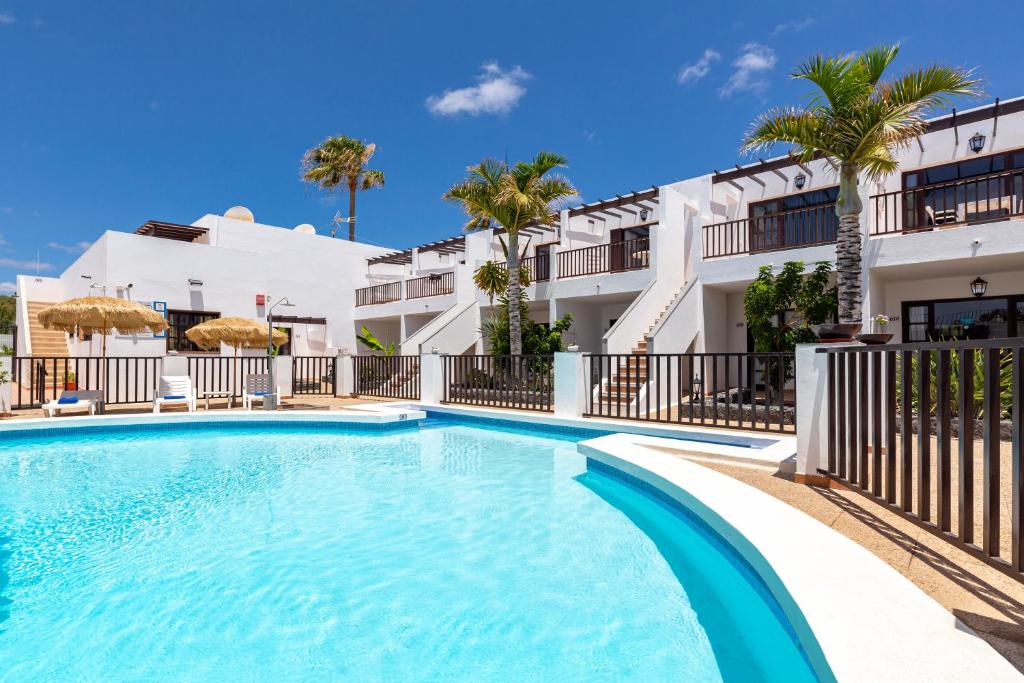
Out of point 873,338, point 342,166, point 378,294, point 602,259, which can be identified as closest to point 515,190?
point 602,259

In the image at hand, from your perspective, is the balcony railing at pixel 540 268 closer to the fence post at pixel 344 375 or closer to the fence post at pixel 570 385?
the fence post at pixel 344 375

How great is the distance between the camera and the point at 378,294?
2128 centimetres

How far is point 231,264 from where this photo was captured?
17.9m

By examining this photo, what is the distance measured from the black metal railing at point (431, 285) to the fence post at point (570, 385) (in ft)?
29.3

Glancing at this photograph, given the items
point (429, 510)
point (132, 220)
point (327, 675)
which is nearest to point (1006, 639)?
point (327, 675)

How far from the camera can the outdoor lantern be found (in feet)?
36.3

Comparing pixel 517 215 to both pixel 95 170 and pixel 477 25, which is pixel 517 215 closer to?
pixel 477 25

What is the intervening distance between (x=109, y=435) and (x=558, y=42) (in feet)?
55.0

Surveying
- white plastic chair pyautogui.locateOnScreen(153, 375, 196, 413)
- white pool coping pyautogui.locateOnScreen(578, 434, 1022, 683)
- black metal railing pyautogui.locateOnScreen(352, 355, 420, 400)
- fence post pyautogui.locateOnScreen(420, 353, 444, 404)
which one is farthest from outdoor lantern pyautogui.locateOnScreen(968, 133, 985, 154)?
white plastic chair pyautogui.locateOnScreen(153, 375, 196, 413)

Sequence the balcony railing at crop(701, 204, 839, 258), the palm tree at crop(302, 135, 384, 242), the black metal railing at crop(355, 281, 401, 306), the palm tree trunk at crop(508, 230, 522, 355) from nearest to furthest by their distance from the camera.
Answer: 1. the balcony railing at crop(701, 204, 839, 258)
2. the palm tree trunk at crop(508, 230, 522, 355)
3. the black metal railing at crop(355, 281, 401, 306)
4. the palm tree at crop(302, 135, 384, 242)

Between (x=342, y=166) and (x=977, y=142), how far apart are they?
1038 inches

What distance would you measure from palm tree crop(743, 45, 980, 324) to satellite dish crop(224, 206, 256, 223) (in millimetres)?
18707

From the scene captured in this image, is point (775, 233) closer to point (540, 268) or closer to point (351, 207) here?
point (540, 268)

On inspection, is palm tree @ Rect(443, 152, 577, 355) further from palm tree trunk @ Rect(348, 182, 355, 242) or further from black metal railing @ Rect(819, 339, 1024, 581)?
palm tree trunk @ Rect(348, 182, 355, 242)
